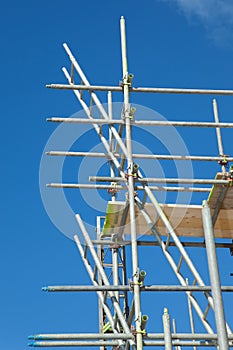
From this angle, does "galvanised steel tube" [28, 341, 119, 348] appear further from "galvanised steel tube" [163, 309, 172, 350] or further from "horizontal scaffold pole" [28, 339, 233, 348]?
"galvanised steel tube" [163, 309, 172, 350]

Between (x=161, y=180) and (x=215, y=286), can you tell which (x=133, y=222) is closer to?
(x=161, y=180)

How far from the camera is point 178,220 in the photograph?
10898 mm

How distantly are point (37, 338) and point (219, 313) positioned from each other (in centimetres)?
418

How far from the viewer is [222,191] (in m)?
9.92

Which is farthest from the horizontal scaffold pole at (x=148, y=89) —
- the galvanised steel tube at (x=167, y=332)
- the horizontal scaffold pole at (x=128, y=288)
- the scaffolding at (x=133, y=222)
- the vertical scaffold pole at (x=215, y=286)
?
the vertical scaffold pole at (x=215, y=286)

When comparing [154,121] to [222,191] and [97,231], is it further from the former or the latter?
[97,231]

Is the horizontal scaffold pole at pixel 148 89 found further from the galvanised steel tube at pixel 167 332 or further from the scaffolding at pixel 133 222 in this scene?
the galvanised steel tube at pixel 167 332

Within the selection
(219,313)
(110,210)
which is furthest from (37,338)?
(219,313)

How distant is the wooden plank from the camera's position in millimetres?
10531

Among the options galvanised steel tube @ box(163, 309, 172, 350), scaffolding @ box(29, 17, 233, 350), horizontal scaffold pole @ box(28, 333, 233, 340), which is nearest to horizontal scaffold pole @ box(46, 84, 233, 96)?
scaffolding @ box(29, 17, 233, 350)

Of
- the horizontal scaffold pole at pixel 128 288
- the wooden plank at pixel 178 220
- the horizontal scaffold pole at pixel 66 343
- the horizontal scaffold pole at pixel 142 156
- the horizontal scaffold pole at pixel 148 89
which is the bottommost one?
the horizontal scaffold pole at pixel 66 343

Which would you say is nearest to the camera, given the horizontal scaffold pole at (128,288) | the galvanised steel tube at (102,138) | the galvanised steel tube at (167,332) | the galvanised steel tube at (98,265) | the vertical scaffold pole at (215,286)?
the vertical scaffold pole at (215,286)

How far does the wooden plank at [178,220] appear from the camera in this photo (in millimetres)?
10531

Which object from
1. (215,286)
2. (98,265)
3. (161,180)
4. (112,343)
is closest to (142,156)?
(161,180)
